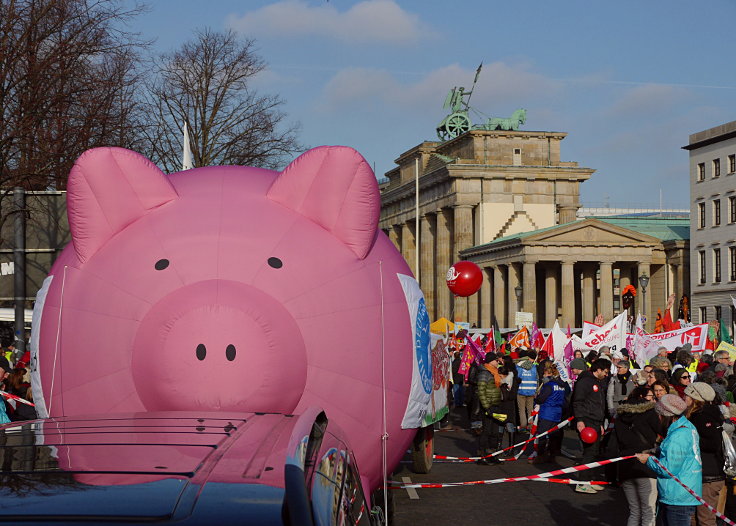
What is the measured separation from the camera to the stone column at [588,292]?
87.4 meters

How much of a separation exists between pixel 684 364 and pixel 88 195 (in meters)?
13.8

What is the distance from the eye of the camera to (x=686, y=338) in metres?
25.3

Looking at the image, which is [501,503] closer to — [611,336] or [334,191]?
[334,191]

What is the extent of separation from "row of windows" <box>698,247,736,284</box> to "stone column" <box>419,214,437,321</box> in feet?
111

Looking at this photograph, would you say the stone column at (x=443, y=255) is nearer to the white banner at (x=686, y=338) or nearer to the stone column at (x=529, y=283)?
the stone column at (x=529, y=283)

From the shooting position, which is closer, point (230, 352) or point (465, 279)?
point (230, 352)

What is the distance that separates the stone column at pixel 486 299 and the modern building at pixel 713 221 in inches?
702

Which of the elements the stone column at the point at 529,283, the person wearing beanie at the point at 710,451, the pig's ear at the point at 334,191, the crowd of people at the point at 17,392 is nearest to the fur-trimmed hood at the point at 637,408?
the person wearing beanie at the point at 710,451

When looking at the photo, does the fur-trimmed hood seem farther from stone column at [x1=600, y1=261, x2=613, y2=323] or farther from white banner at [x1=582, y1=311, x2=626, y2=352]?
stone column at [x1=600, y1=261, x2=613, y2=323]

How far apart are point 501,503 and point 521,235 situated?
73.5 meters

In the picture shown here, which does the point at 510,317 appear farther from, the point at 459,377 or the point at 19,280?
the point at 19,280

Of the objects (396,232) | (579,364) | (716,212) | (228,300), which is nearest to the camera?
(228,300)

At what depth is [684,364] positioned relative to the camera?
60.6ft

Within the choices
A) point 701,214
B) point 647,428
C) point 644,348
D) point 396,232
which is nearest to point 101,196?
point 647,428
